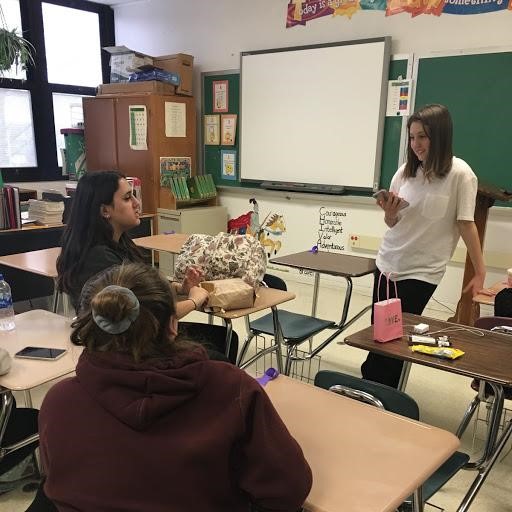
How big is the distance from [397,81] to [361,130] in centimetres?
49

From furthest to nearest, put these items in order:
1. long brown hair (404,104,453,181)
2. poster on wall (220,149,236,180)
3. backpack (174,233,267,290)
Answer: poster on wall (220,149,236,180) < backpack (174,233,267,290) < long brown hair (404,104,453,181)

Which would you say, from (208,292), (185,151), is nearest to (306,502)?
(208,292)

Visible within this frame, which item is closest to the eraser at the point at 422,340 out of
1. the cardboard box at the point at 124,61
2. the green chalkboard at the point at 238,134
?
the green chalkboard at the point at 238,134

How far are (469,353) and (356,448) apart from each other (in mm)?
648

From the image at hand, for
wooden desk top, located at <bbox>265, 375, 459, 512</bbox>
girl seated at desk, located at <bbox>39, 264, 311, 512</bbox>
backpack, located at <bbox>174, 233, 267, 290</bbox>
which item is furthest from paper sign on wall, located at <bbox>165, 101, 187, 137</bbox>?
girl seated at desk, located at <bbox>39, 264, 311, 512</bbox>

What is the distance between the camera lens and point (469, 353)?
5.31ft

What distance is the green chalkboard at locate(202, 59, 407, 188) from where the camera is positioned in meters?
4.12

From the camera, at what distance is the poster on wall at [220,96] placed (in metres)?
5.25

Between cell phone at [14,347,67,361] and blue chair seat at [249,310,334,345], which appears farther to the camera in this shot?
blue chair seat at [249,310,334,345]

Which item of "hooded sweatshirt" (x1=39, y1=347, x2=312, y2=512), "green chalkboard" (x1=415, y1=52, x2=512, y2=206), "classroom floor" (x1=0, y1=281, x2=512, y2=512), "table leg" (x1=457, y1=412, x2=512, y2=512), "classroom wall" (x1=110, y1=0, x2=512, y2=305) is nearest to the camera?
"hooded sweatshirt" (x1=39, y1=347, x2=312, y2=512)

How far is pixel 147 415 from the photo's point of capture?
32.4 inches

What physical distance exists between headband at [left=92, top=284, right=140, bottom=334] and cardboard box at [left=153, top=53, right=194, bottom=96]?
15.5 feet

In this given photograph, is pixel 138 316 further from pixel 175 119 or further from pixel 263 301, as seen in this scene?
pixel 175 119

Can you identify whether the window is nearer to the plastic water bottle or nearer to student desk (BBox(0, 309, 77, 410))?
the plastic water bottle
